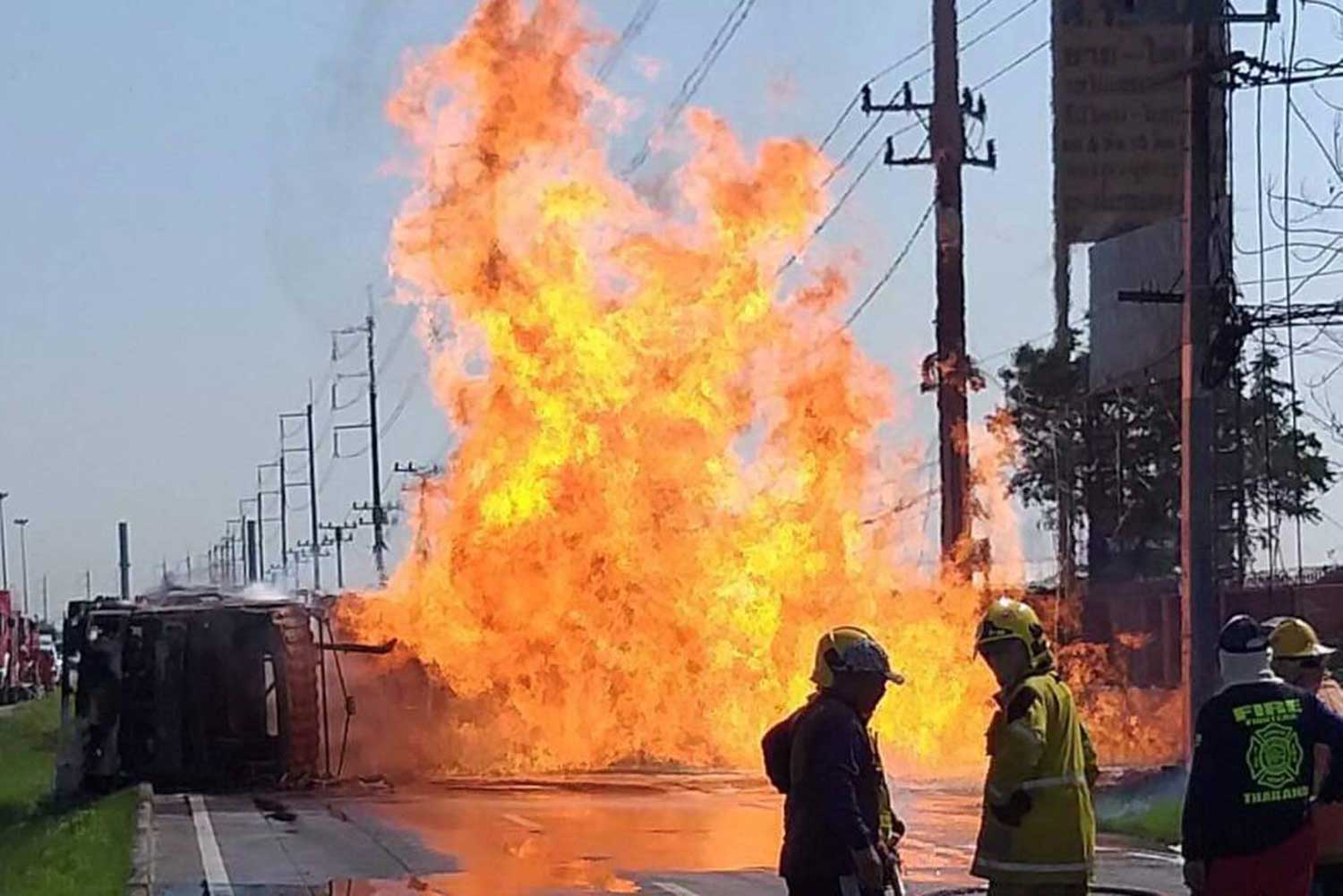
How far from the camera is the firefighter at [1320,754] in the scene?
8680 mm

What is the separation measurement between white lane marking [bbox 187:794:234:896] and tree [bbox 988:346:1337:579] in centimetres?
2885

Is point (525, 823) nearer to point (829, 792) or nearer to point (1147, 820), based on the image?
point (1147, 820)

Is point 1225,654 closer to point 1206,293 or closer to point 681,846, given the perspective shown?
point 681,846

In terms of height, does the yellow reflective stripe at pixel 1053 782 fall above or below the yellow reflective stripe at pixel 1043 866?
above

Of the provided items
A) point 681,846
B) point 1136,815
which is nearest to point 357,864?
point 681,846

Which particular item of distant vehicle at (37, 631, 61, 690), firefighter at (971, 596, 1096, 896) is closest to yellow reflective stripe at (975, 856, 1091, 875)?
firefighter at (971, 596, 1096, 896)

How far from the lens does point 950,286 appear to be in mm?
32438

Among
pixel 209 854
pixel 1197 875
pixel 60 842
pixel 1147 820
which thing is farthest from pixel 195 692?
pixel 1197 875

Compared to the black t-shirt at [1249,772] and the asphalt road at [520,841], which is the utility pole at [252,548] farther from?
the black t-shirt at [1249,772]

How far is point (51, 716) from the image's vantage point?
5869cm

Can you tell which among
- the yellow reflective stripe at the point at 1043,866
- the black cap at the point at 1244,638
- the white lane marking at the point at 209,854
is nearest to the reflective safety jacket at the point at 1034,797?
the yellow reflective stripe at the point at 1043,866

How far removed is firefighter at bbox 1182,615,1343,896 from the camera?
8422mm

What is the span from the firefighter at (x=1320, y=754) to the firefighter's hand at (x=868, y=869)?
167 centimetres

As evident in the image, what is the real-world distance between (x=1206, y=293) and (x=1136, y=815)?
5193mm
